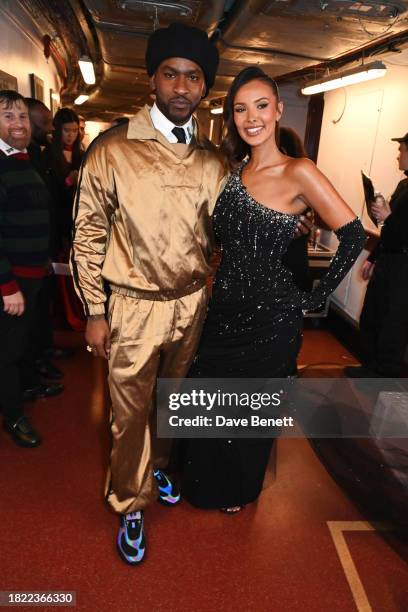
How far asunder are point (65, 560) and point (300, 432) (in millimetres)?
1474

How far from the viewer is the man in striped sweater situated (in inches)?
82.8

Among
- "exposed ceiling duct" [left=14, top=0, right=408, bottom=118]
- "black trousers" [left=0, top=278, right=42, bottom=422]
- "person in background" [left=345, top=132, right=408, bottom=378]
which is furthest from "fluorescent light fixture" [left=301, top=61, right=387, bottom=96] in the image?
"black trousers" [left=0, top=278, right=42, bottom=422]

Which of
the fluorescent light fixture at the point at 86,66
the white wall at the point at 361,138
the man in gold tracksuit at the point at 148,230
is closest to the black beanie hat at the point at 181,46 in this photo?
the man in gold tracksuit at the point at 148,230

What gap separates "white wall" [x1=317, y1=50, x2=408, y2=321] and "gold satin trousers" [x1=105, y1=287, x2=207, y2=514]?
277cm

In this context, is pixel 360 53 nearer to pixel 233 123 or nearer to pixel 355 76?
pixel 355 76

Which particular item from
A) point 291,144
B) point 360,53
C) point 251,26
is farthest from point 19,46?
point 291,144

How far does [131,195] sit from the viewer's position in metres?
1.49

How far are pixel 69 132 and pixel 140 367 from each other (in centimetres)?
245

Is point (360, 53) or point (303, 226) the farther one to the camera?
point (360, 53)

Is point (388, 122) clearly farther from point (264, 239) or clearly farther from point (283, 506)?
point (283, 506)

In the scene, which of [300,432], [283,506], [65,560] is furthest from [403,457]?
[65,560]

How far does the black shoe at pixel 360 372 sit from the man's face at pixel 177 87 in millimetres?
2563

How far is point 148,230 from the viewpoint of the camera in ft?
4.98

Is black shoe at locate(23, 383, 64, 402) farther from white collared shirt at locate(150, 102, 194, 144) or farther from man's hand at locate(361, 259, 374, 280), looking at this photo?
man's hand at locate(361, 259, 374, 280)
